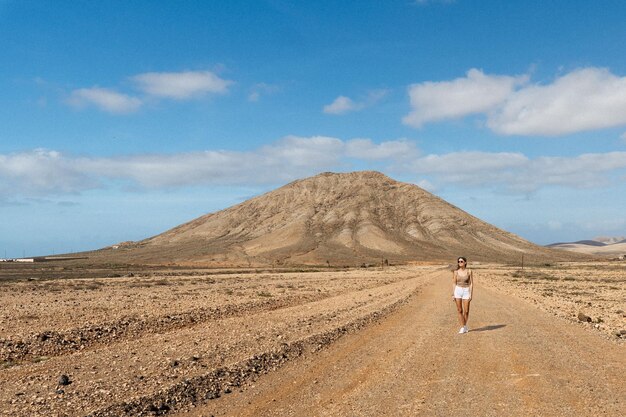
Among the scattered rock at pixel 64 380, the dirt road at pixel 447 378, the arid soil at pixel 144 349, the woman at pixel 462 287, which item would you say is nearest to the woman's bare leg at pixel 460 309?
the woman at pixel 462 287

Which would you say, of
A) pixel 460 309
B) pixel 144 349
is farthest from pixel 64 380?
pixel 460 309

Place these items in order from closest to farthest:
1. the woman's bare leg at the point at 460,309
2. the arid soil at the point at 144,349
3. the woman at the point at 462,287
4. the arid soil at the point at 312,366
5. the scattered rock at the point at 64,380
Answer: the arid soil at the point at 312,366
the arid soil at the point at 144,349
the scattered rock at the point at 64,380
the woman's bare leg at the point at 460,309
the woman at the point at 462,287

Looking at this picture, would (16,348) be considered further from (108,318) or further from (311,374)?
(311,374)

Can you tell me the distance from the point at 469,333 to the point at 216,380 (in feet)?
30.3

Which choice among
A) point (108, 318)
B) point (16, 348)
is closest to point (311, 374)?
point (16, 348)

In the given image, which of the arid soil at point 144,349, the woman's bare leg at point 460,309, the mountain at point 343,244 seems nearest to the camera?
the arid soil at point 144,349

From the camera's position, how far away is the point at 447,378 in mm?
11219

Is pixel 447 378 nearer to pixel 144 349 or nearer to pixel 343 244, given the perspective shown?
pixel 144 349

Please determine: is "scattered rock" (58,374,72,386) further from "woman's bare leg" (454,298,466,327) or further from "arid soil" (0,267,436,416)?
"woman's bare leg" (454,298,466,327)

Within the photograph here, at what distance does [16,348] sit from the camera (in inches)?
627

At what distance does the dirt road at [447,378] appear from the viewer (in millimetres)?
9258

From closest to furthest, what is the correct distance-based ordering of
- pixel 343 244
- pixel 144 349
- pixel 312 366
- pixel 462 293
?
1. pixel 312 366
2. pixel 144 349
3. pixel 462 293
4. pixel 343 244

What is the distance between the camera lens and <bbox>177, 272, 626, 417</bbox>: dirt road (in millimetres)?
9258

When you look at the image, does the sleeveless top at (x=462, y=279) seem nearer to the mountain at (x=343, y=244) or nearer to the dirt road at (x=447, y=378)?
the dirt road at (x=447, y=378)
